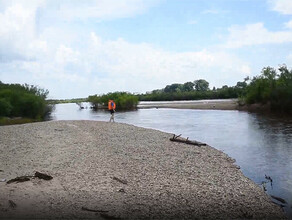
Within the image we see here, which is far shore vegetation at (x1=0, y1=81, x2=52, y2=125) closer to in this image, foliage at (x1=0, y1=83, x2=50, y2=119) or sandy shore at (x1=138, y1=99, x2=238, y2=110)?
foliage at (x1=0, y1=83, x2=50, y2=119)

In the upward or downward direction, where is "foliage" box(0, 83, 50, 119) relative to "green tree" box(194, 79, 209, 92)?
downward

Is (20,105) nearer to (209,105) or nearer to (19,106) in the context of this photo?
(19,106)

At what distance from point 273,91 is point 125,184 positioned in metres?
33.8

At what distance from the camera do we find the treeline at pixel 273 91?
3822 cm

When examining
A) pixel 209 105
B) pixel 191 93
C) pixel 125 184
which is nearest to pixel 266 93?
pixel 209 105

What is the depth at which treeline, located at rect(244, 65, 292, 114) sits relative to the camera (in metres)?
38.2

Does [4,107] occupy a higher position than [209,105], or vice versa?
[4,107]

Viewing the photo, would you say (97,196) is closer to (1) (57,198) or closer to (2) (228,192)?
(1) (57,198)

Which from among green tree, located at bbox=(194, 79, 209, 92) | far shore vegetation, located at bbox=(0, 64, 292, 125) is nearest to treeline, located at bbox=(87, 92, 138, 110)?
far shore vegetation, located at bbox=(0, 64, 292, 125)

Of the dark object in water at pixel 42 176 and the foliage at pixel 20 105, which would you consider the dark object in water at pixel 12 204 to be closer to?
the dark object in water at pixel 42 176

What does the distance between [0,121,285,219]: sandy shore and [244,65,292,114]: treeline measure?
23.0 meters

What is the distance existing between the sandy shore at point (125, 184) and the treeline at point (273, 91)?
75.6 feet

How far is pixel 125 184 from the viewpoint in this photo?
10945 millimetres

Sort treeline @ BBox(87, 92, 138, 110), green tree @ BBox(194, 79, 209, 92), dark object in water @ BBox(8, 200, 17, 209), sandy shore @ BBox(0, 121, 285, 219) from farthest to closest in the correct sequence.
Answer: green tree @ BBox(194, 79, 209, 92), treeline @ BBox(87, 92, 138, 110), sandy shore @ BBox(0, 121, 285, 219), dark object in water @ BBox(8, 200, 17, 209)
